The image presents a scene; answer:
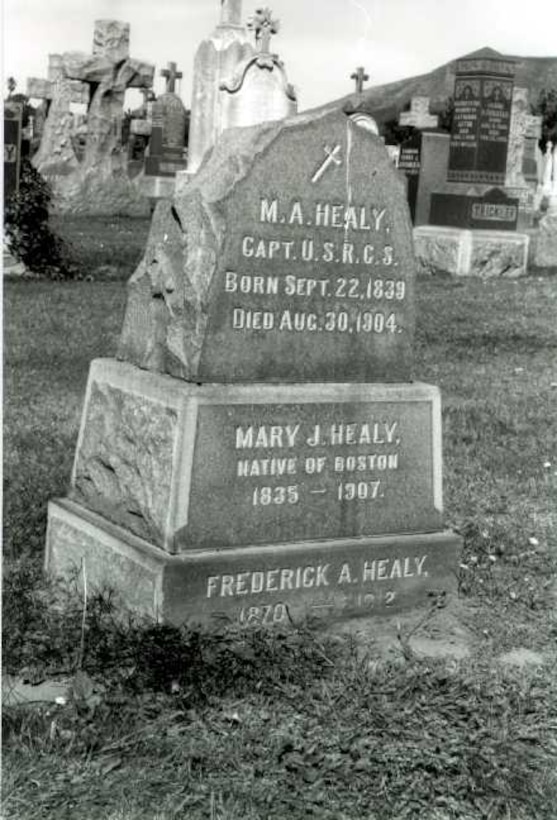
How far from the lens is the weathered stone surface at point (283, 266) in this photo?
4422 millimetres

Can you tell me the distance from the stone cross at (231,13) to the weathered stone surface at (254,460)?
16660mm

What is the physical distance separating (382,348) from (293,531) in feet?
2.57

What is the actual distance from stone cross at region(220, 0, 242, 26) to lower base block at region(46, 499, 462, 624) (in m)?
16.8

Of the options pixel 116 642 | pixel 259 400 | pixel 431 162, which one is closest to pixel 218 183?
pixel 259 400

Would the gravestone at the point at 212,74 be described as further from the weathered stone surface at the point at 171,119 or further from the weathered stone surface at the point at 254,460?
the weathered stone surface at the point at 254,460

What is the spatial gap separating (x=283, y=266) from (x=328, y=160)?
43 cm

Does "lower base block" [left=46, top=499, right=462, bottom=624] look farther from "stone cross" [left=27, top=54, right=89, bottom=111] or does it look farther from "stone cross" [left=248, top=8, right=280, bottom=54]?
"stone cross" [left=27, top=54, right=89, bottom=111]

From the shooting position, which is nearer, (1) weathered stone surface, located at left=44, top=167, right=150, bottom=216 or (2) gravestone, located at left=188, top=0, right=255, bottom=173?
(2) gravestone, located at left=188, top=0, right=255, bottom=173

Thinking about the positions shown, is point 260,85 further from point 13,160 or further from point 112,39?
point 112,39

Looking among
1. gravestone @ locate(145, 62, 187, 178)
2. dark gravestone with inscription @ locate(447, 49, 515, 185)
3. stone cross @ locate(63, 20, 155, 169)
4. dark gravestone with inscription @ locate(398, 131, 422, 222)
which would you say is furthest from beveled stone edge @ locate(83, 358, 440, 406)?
gravestone @ locate(145, 62, 187, 178)

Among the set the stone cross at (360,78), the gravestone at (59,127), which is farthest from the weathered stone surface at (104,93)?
the stone cross at (360,78)

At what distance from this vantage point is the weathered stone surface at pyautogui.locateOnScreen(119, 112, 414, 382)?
442 cm

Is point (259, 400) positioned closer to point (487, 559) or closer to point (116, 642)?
point (116, 642)

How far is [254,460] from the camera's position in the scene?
14.7ft
